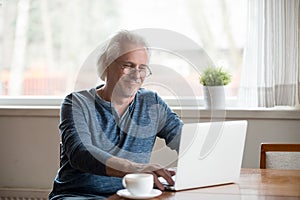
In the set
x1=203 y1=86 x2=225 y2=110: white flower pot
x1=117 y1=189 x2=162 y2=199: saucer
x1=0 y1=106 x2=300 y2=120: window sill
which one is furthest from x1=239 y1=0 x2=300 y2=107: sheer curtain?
x1=117 y1=189 x2=162 y2=199: saucer

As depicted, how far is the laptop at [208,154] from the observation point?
1.79 metres

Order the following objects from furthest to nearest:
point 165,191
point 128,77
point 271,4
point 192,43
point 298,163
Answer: point 192,43, point 271,4, point 298,163, point 128,77, point 165,191

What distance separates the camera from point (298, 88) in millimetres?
3014

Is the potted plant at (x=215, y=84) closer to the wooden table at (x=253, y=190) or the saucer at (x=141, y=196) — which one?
the wooden table at (x=253, y=190)

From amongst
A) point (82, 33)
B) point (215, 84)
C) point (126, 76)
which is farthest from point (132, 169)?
point (82, 33)

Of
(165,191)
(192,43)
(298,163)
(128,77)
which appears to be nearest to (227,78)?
(192,43)

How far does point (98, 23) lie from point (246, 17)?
2.96ft

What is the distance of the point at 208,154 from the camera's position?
186cm

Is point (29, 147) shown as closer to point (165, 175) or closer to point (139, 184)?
point (165, 175)

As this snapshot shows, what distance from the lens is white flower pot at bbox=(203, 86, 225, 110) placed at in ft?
9.95

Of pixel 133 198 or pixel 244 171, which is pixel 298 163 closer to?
pixel 244 171

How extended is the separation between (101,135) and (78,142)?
0.62 ft

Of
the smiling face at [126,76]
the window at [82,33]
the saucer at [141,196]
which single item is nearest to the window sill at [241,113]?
the window at [82,33]

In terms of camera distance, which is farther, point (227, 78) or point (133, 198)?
point (227, 78)
